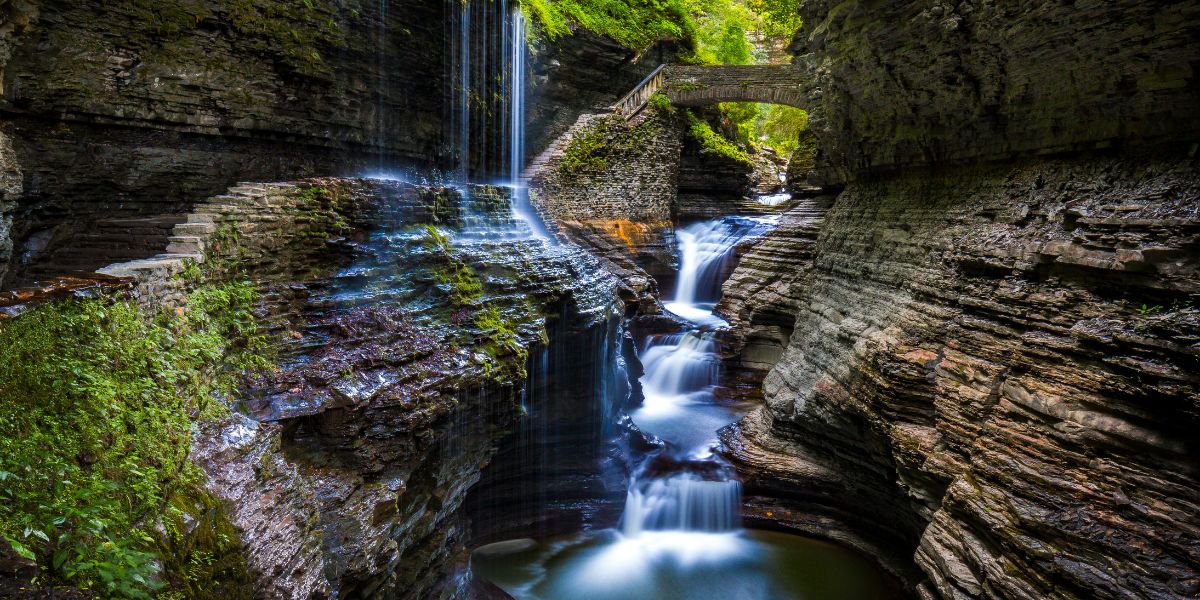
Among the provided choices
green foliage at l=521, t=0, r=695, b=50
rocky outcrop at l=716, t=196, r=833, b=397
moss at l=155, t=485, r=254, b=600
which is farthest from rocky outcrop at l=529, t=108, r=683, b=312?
moss at l=155, t=485, r=254, b=600

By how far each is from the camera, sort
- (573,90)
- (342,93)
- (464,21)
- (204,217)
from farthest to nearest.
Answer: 1. (573,90)
2. (464,21)
3. (342,93)
4. (204,217)

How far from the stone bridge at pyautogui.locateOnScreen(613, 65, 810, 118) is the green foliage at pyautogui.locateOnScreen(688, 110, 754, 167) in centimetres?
74

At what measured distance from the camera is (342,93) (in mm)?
11969

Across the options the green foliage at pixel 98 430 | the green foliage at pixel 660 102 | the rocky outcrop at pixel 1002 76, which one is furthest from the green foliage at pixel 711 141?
the green foliage at pixel 98 430

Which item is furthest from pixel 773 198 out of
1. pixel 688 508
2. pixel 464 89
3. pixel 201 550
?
pixel 201 550

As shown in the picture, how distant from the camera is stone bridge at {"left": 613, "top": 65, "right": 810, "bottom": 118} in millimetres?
18281

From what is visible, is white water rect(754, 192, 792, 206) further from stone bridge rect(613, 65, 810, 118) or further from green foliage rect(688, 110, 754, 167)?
stone bridge rect(613, 65, 810, 118)

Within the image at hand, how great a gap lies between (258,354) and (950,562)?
7192 millimetres

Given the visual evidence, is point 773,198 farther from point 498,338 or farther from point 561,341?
point 498,338

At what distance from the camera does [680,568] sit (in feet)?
27.3

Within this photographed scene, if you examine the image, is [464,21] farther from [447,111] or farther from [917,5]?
[917,5]

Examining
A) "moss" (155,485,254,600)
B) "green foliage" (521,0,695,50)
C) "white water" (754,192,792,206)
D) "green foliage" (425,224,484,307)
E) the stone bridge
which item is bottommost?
"moss" (155,485,254,600)

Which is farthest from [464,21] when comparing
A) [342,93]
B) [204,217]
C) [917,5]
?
[917,5]

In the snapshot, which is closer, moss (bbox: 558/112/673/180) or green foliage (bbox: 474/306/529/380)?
green foliage (bbox: 474/306/529/380)
